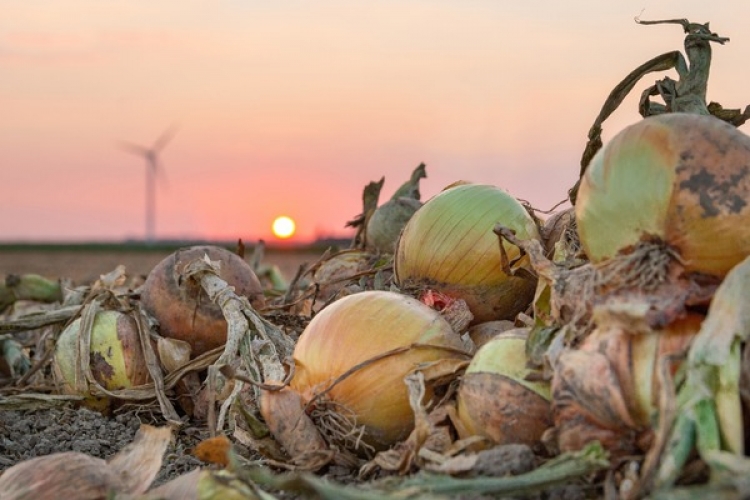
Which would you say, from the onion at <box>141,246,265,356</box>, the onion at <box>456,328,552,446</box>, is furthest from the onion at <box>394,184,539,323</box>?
the onion at <box>141,246,265,356</box>

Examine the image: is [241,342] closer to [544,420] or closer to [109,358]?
[109,358]

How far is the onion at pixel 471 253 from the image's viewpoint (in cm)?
327

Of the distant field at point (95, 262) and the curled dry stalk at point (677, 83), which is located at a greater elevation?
the curled dry stalk at point (677, 83)

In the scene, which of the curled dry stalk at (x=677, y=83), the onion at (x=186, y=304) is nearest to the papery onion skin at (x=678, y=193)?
the curled dry stalk at (x=677, y=83)

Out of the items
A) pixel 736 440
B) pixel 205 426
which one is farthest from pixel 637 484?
pixel 205 426

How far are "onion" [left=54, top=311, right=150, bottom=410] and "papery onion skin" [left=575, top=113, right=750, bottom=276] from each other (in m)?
2.30

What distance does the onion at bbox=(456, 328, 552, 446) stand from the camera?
7.52 ft

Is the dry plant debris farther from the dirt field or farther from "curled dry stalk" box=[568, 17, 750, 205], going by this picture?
the dirt field

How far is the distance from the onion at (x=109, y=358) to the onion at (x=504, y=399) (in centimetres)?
192

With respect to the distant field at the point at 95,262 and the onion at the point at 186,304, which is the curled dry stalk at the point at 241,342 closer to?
the onion at the point at 186,304

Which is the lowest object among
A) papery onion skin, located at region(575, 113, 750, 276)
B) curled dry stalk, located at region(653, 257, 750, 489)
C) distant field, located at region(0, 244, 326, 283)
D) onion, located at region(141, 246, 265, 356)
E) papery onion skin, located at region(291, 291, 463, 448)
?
distant field, located at region(0, 244, 326, 283)

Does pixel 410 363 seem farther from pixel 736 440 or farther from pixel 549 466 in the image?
pixel 736 440

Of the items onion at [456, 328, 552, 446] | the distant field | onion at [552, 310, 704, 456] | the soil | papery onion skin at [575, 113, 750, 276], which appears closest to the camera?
onion at [552, 310, 704, 456]

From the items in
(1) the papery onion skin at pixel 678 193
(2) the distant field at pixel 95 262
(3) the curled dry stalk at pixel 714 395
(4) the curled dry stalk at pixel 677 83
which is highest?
(4) the curled dry stalk at pixel 677 83
